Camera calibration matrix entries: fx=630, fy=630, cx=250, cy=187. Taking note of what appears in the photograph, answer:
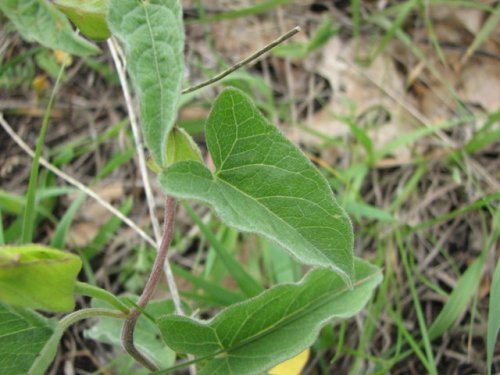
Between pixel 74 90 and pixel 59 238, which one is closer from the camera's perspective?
pixel 59 238

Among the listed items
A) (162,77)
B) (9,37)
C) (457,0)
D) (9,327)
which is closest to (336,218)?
(162,77)

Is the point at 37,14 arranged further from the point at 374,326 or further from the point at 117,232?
the point at 374,326

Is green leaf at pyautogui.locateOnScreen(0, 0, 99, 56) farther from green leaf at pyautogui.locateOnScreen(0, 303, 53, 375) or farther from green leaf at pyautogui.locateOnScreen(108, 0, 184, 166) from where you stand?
green leaf at pyautogui.locateOnScreen(0, 303, 53, 375)

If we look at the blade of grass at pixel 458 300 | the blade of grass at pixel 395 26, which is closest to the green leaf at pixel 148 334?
the blade of grass at pixel 458 300

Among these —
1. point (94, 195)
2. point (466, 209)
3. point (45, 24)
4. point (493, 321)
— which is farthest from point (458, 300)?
point (45, 24)

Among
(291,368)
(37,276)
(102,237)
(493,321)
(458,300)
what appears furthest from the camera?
(102,237)

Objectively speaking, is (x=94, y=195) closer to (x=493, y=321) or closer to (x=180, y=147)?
(x=180, y=147)

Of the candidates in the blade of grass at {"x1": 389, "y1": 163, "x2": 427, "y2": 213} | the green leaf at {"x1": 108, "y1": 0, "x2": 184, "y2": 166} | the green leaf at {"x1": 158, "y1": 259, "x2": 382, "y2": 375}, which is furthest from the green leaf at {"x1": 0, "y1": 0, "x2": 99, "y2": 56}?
the blade of grass at {"x1": 389, "y1": 163, "x2": 427, "y2": 213}
